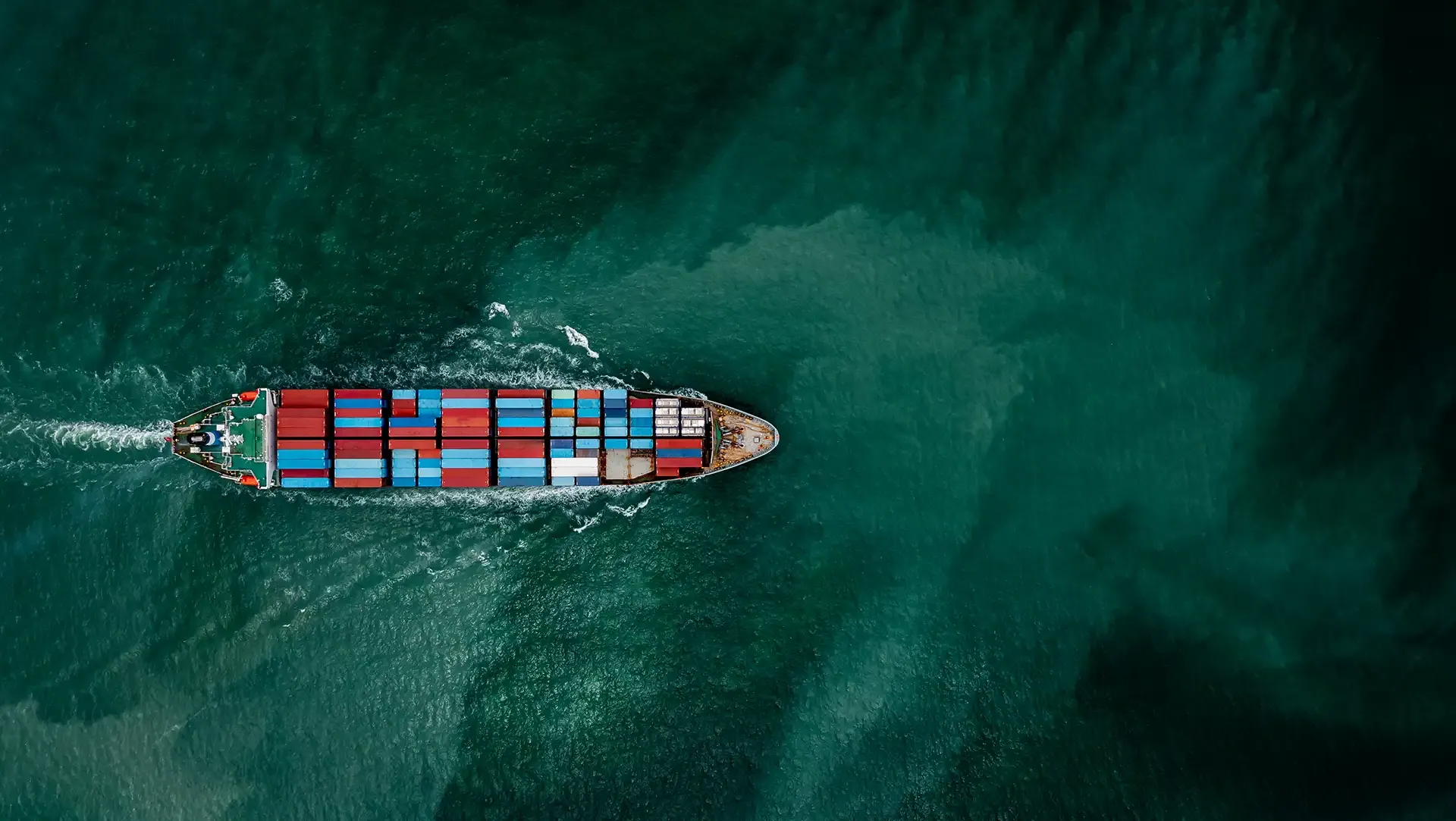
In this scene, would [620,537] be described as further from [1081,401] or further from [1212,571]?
[1212,571]

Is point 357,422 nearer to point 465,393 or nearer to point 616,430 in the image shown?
point 465,393

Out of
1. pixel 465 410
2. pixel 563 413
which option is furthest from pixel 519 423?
pixel 465 410

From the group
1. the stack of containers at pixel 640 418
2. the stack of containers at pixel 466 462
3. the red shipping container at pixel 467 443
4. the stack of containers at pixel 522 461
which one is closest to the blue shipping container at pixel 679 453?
the stack of containers at pixel 640 418

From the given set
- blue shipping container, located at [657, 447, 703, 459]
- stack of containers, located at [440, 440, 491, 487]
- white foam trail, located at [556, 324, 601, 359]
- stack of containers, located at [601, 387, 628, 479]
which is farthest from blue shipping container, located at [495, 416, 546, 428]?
blue shipping container, located at [657, 447, 703, 459]

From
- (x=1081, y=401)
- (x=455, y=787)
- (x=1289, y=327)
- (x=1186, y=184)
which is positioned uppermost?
(x=1186, y=184)

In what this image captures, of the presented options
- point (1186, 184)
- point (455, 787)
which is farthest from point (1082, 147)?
point (455, 787)

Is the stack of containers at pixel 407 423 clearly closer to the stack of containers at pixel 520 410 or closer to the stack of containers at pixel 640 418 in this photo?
the stack of containers at pixel 520 410

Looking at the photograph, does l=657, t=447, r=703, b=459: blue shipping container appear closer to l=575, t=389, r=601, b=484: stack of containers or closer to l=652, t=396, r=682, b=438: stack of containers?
l=652, t=396, r=682, b=438: stack of containers
